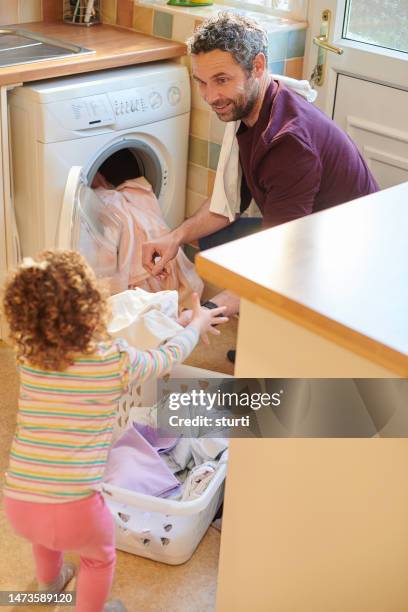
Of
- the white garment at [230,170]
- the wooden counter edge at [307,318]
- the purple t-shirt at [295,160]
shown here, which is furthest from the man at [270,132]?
the wooden counter edge at [307,318]

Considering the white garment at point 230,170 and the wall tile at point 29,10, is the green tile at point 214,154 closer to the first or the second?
the white garment at point 230,170

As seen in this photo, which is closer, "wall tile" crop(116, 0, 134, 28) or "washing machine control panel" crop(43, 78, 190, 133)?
"washing machine control panel" crop(43, 78, 190, 133)

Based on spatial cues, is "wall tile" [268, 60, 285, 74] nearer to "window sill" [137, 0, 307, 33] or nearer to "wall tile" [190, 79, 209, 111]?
"window sill" [137, 0, 307, 33]

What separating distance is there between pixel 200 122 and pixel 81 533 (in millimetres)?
1870

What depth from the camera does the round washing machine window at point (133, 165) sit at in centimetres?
309

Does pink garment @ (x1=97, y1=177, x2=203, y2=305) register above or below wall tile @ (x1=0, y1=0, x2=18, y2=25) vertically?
below

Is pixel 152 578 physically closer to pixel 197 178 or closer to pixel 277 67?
pixel 197 178

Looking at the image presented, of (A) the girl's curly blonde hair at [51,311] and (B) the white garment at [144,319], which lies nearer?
(A) the girl's curly blonde hair at [51,311]

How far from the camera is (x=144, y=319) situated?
2.29 metres

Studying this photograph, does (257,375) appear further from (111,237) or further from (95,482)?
(111,237)

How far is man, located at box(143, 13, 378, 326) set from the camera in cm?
234

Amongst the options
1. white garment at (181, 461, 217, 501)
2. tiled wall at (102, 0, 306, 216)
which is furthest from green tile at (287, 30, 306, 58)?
white garment at (181, 461, 217, 501)

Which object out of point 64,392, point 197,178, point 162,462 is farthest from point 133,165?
point 64,392

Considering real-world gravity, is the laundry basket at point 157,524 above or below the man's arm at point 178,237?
below
